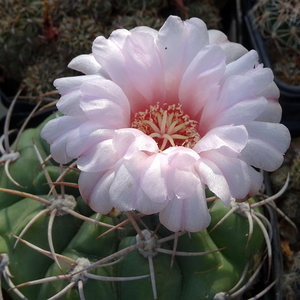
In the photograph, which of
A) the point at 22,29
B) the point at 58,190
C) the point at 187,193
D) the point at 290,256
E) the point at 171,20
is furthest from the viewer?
the point at 22,29

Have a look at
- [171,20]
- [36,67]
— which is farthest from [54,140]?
[36,67]

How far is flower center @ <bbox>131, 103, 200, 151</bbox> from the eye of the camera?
0.62m

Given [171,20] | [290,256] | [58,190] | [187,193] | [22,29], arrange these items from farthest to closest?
1. [22,29]
2. [290,256]
3. [58,190]
4. [171,20]
5. [187,193]

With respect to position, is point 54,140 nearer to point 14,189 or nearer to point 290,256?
point 14,189

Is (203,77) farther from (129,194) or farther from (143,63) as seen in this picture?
(129,194)

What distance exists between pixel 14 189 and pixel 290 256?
2.00 ft

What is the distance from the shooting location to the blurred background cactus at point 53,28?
3.36ft

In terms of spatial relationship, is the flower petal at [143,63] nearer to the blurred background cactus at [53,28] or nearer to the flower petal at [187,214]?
the flower petal at [187,214]

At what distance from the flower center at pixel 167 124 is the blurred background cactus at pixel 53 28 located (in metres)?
0.45

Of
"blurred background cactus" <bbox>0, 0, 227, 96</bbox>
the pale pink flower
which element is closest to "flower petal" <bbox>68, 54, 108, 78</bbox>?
the pale pink flower

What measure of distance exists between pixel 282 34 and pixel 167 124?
656 mm

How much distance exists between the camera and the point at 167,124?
0.63 meters

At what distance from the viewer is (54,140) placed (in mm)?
506

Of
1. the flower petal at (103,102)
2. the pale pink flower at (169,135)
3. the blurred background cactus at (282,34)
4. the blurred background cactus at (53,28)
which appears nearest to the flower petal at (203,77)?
the pale pink flower at (169,135)
